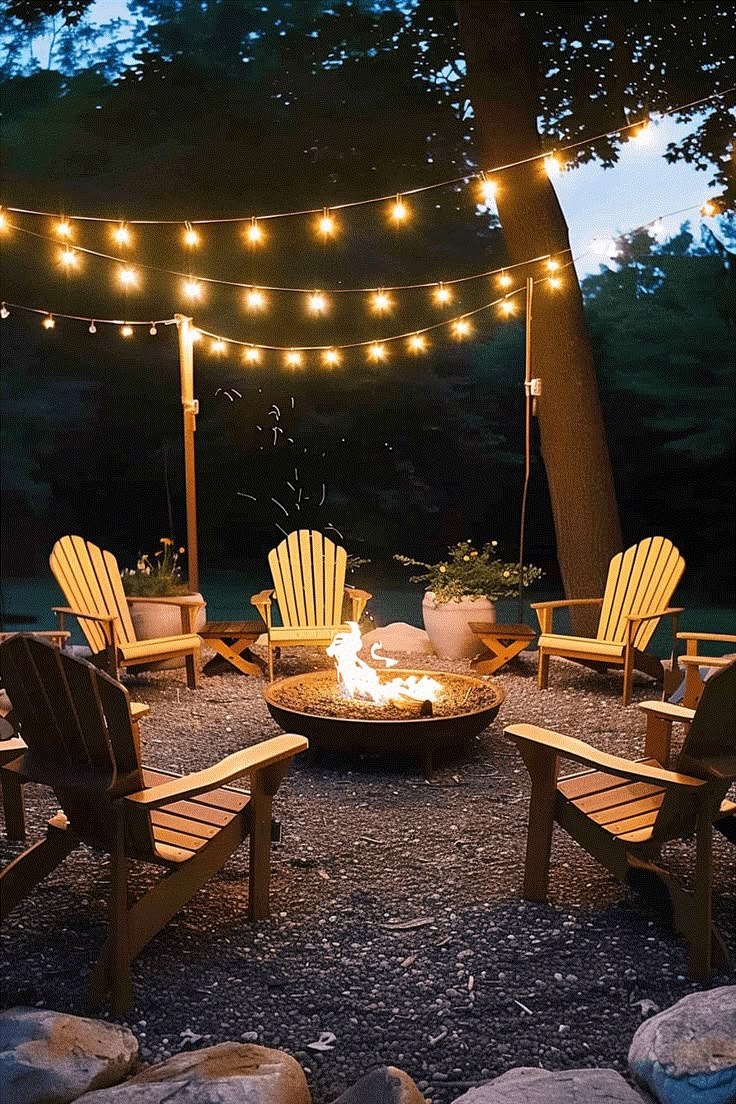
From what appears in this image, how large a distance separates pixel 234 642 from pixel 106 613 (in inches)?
30.9

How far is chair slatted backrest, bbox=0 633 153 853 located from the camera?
2.12m

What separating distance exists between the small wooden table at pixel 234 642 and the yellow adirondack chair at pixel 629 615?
1.67 meters

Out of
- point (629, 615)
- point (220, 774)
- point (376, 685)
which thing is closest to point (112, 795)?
point (220, 774)

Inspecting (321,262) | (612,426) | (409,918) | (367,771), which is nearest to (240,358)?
(321,262)

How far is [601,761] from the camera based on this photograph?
7.84ft

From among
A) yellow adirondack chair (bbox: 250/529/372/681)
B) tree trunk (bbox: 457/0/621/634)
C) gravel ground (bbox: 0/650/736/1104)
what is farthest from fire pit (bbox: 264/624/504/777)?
tree trunk (bbox: 457/0/621/634)

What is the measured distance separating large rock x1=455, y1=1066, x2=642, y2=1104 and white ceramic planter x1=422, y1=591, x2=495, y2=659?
15.1ft

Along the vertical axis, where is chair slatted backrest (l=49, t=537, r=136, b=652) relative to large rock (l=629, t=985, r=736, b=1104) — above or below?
above

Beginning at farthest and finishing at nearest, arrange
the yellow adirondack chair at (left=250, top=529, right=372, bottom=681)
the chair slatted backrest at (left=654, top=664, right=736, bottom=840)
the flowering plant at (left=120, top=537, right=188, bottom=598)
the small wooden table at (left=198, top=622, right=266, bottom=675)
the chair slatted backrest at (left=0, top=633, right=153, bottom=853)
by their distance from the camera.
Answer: the flowering plant at (left=120, top=537, right=188, bottom=598) < the yellow adirondack chair at (left=250, top=529, right=372, bottom=681) < the small wooden table at (left=198, top=622, right=266, bottom=675) < the chair slatted backrest at (left=654, top=664, right=736, bottom=840) < the chair slatted backrest at (left=0, top=633, right=153, bottom=853)

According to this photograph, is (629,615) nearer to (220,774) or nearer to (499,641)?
(499,641)

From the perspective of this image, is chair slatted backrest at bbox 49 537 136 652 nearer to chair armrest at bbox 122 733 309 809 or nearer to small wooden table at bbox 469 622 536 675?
small wooden table at bbox 469 622 536 675

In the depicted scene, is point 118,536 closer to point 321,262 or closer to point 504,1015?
point 321,262

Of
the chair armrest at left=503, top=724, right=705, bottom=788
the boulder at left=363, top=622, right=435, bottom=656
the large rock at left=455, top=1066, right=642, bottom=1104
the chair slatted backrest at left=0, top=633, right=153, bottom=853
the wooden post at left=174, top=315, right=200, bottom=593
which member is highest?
the wooden post at left=174, top=315, right=200, bottom=593

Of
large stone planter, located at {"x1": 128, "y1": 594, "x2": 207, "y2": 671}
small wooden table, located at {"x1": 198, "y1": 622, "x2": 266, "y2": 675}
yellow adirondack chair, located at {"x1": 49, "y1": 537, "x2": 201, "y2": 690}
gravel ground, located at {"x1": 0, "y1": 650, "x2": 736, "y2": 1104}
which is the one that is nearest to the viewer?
gravel ground, located at {"x1": 0, "y1": 650, "x2": 736, "y2": 1104}
